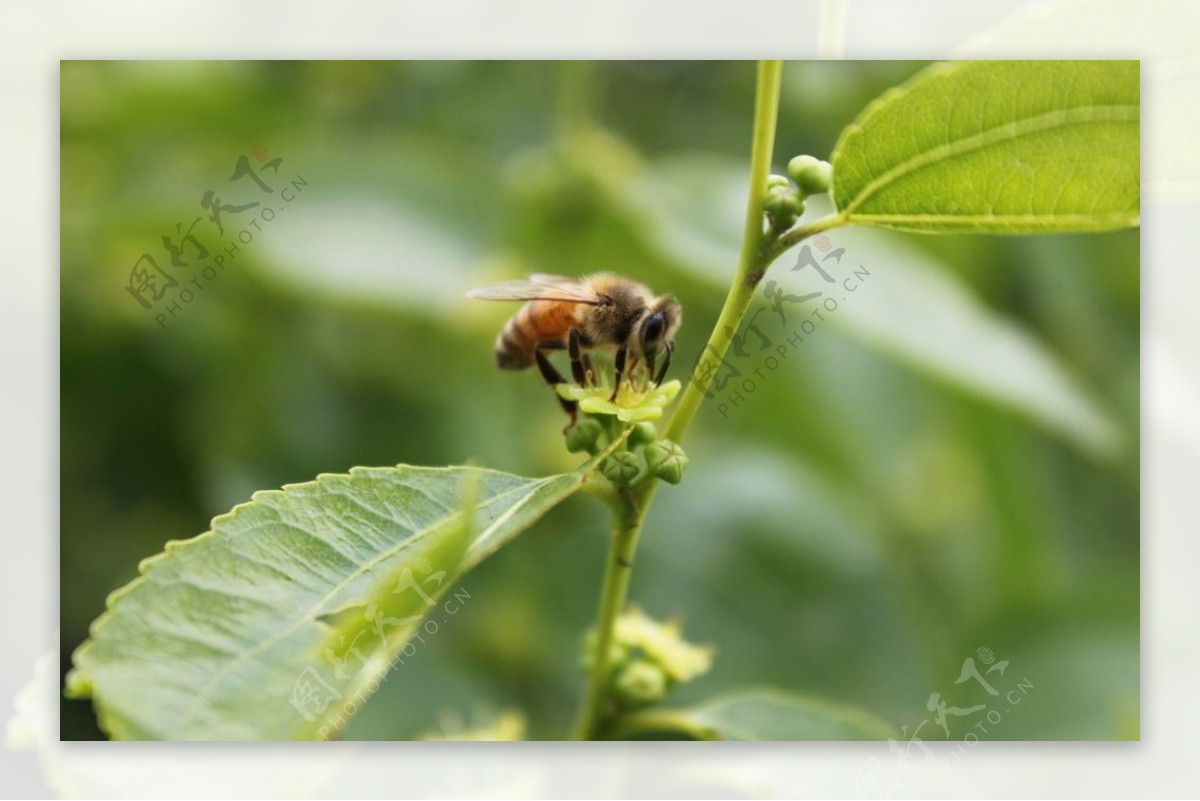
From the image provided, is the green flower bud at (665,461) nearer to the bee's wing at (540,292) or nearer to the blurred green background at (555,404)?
the bee's wing at (540,292)

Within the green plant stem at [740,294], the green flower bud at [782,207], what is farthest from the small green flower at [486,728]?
the green flower bud at [782,207]

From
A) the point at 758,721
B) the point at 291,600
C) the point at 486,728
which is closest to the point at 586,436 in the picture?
the point at 291,600

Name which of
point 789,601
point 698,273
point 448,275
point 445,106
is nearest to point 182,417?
point 448,275

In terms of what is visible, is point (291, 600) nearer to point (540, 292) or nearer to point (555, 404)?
point (540, 292)

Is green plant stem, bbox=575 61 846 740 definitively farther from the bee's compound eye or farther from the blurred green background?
the blurred green background

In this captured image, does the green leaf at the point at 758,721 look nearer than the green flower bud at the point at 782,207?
No

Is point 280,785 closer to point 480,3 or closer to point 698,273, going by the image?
point 698,273
